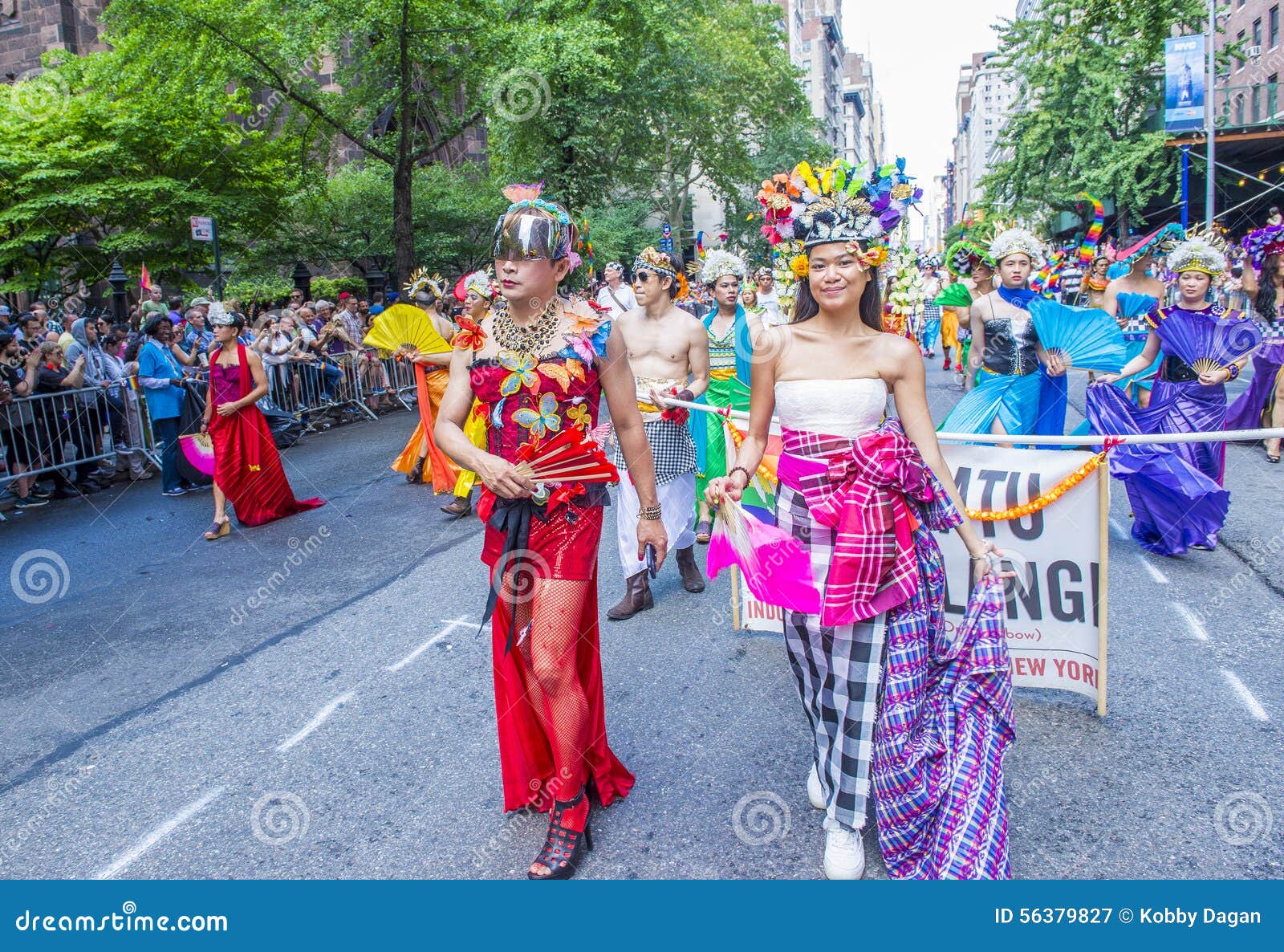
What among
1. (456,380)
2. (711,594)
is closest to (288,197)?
(711,594)

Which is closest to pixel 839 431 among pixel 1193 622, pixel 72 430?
pixel 1193 622

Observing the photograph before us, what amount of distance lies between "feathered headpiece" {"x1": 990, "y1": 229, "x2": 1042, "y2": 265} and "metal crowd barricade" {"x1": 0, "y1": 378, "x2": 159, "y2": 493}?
9037 millimetres

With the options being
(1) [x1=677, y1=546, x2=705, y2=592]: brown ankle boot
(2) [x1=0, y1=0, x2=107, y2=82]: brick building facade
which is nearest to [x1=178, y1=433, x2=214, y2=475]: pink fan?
(1) [x1=677, y1=546, x2=705, y2=592]: brown ankle boot

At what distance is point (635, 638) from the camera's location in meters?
5.14

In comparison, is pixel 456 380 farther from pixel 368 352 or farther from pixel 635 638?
pixel 368 352

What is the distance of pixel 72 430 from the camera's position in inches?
408

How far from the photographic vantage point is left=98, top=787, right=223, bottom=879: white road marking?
123 inches

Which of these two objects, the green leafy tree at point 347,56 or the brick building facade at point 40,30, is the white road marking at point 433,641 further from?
the brick building facade at point 40,30

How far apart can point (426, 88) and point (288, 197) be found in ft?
12.5

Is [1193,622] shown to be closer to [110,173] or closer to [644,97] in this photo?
[110,173]

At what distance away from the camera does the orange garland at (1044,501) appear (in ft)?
12.9

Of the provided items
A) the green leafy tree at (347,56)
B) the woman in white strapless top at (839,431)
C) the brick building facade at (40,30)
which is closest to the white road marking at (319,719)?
the woman in white strapless top at (839,431)

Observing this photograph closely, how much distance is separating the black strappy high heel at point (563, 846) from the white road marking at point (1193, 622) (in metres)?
3.40

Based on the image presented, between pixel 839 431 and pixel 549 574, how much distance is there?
3.31ft
